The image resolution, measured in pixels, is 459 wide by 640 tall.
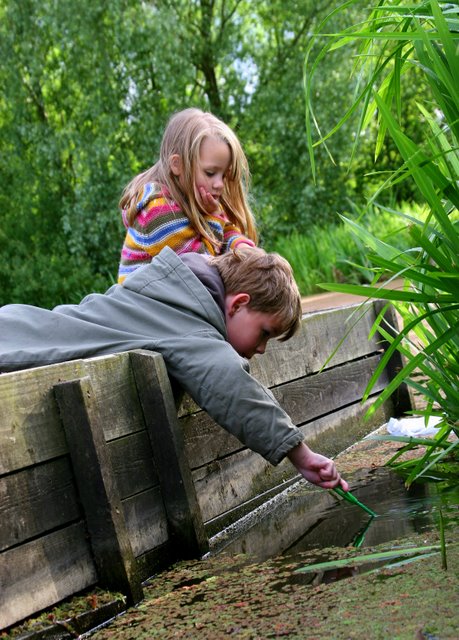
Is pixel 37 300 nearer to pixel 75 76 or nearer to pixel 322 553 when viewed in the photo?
pixel 75 76

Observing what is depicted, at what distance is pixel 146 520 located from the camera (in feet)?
8.08

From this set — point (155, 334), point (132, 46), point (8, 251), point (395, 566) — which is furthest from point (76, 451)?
point (8, 251)

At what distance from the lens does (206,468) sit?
2844mm

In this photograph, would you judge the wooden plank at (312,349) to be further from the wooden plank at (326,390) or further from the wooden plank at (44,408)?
the wooden plank at (44,408)

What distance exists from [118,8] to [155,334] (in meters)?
10.6

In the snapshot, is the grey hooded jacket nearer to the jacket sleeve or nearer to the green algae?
the jacket sleeve

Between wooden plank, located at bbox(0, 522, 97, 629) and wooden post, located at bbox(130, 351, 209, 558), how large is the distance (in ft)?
1.18

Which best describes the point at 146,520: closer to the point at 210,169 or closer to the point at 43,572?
the point at 43,572

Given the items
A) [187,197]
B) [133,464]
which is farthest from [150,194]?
[133,464]

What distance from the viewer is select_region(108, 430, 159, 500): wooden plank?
2391mm

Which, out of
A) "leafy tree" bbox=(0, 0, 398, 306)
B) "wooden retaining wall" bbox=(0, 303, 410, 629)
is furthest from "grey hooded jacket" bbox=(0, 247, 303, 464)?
"leafy tree" bbox=(0, 0, 398, 306)

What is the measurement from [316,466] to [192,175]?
1.46 m

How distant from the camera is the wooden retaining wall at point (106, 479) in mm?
2049

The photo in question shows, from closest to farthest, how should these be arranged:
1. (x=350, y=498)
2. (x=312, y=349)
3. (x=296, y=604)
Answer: (x=296, y=604) < (x=350, y=498) < (x=312, y=349)
